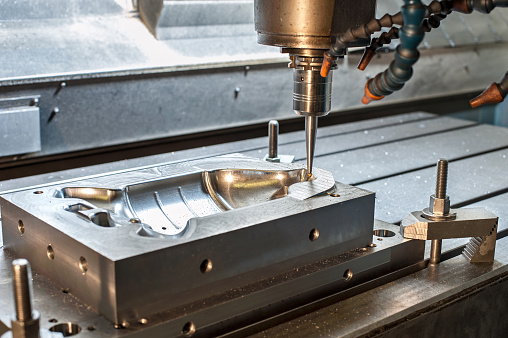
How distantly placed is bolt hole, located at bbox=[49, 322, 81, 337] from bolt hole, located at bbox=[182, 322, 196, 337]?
0.13 meters

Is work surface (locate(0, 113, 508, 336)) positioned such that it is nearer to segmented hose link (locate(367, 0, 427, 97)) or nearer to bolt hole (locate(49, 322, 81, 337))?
bolt hole (locate(49, 322, 81, 337))

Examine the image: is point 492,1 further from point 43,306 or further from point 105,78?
A: point 105,78

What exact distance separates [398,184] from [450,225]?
441 mm

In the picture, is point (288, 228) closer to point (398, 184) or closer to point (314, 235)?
point (314, 235)

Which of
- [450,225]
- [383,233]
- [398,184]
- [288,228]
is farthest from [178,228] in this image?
[398,184]

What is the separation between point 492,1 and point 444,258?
495 mm

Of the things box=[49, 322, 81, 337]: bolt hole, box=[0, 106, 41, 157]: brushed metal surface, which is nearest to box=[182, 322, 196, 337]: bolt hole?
box=[49, 322, 81, 337]: bolt hole

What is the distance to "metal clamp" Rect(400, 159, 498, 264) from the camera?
1124 millimetres

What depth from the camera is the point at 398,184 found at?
1.56 metres

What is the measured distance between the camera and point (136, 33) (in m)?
2.40

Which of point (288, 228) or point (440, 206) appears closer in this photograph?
point (288, 228)

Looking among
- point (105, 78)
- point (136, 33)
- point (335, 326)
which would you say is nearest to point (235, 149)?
point (105, 78)

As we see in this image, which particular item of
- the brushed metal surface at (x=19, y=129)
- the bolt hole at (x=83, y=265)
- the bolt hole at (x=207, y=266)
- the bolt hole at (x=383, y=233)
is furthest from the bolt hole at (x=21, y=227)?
the brushed metal surface at (x=19, y=129)

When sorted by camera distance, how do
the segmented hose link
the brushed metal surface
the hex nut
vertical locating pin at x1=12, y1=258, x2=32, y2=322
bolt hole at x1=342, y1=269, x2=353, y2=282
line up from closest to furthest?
vertical locating pin at x1=12, y1=258, x2=32, y2=322 < the segmented hose link < bolt hole at x1=342, y1=269, x2=353, y2=282 < the hex nut < the brushed metal surface
